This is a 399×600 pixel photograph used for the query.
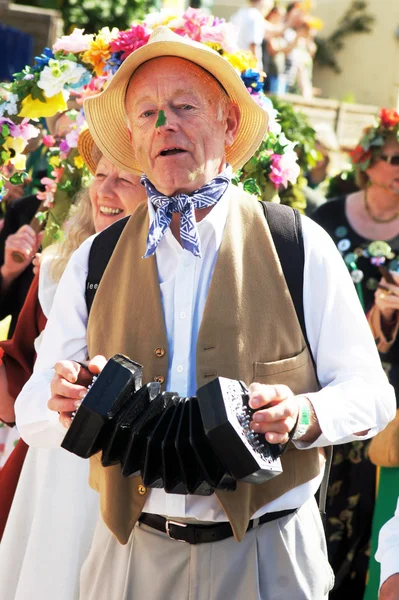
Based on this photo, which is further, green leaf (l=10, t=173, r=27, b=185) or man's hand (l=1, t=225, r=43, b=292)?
man's hand (l=1, t=225, r=43, b=292)

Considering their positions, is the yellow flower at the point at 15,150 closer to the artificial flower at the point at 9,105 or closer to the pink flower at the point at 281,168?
the artificial flower at the point at 9,105

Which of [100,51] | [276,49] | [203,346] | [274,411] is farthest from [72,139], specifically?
[276,49]

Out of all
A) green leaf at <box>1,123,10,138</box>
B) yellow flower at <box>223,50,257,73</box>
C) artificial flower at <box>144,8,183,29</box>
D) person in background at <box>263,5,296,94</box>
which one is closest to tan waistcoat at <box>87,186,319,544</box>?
yellow flower at <box>223,50,257,73</box>

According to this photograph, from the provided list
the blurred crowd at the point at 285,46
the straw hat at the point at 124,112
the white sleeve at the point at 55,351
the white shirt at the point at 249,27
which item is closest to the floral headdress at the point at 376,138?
the straw hat at the point at 124,112

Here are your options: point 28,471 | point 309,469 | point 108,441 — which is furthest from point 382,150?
point 108,441

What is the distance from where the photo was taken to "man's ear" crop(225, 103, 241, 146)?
2.75 metres

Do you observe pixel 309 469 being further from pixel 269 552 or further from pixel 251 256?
pixel 251 256

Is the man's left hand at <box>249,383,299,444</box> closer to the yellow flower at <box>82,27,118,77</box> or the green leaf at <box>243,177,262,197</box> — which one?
the green leaf at <box>243,177,262,197</box>

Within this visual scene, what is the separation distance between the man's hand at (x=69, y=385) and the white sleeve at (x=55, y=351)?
0.74 feet

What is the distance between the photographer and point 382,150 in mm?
5133

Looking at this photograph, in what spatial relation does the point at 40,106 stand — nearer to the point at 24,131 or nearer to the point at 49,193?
the point at 24,131

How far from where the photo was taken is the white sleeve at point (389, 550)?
244 cm

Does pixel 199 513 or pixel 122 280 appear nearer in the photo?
pixel 199 513

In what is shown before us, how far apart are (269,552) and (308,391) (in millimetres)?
422
